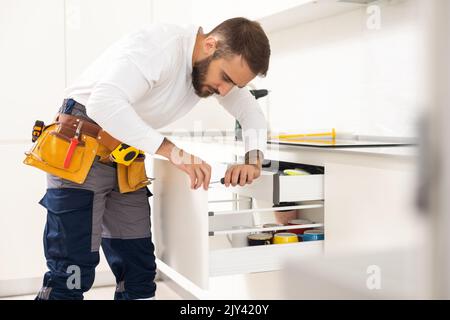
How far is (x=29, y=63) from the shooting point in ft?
8.84

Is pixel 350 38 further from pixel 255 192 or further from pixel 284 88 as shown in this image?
pixel 255 192

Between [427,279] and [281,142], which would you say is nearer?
[427,279]

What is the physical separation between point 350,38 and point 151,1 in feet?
4.15

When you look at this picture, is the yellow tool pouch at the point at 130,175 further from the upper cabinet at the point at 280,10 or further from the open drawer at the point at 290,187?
the upper cabinet at the point at 280,10

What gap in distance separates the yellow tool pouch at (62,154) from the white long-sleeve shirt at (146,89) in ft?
0.37

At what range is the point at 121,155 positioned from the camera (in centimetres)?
157

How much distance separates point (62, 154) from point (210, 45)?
512mm

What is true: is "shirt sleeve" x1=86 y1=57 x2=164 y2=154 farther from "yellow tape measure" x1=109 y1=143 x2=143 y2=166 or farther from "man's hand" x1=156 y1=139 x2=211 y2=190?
"yellow tape measure" x1=109 y1=143 x2=143 y2=166

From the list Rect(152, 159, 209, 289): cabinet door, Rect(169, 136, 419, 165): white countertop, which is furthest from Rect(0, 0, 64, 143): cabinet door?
Rect(152, 159, 209, 289): cabinet door

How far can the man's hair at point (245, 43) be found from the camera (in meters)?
1.44

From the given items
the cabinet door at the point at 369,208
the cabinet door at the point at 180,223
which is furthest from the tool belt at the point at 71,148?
the cabinet door at the point at 369,208

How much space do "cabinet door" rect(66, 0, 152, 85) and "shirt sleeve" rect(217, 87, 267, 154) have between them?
1245 mm

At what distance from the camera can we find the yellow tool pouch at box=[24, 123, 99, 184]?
60.6 inches

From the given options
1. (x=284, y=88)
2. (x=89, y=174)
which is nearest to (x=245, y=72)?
(x=89, y=174)
